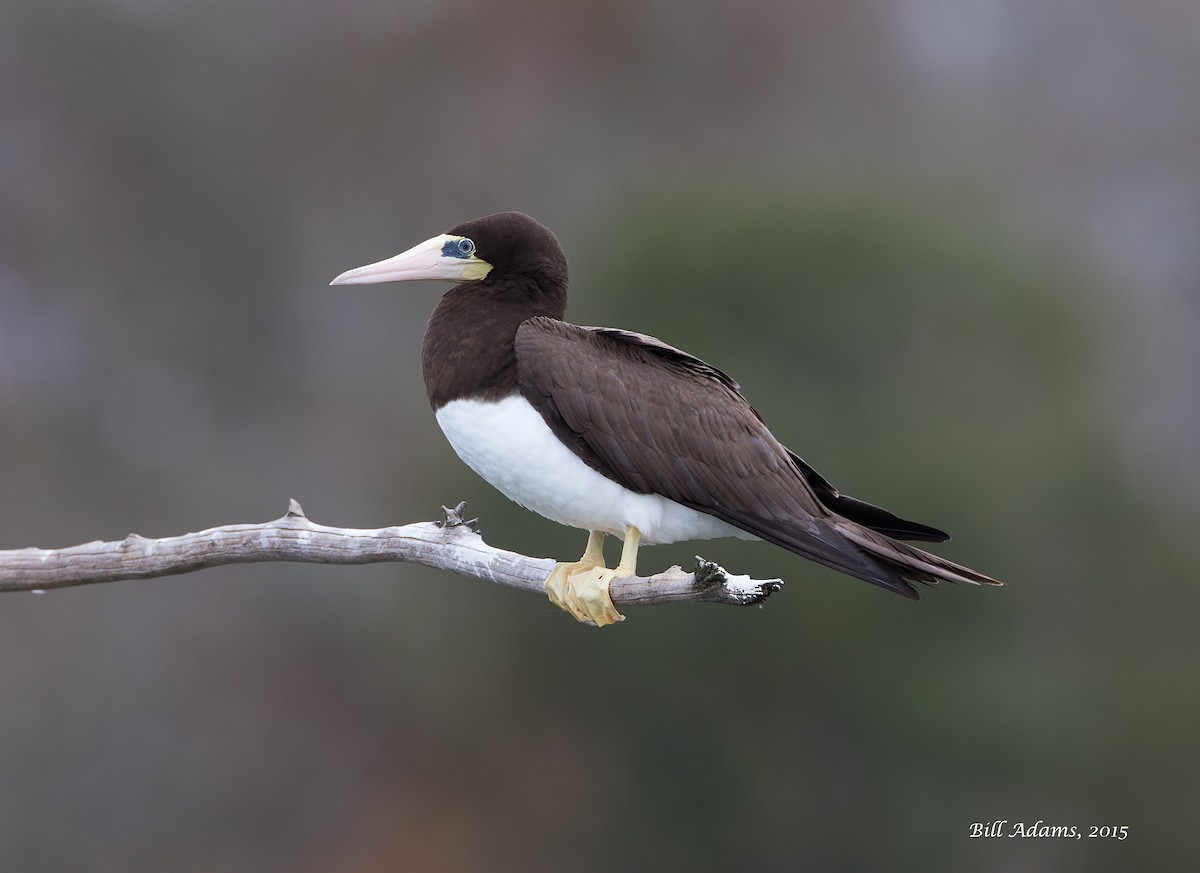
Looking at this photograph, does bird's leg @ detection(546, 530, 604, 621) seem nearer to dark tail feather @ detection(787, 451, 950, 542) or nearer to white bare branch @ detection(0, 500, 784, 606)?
white bare branch @ detection(0, 500, 784, 606)

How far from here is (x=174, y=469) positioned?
2227 centimetres

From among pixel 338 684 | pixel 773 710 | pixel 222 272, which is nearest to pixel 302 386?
pixel 222 272

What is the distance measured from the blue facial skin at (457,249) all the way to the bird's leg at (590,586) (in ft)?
3.87

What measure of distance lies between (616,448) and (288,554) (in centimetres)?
130

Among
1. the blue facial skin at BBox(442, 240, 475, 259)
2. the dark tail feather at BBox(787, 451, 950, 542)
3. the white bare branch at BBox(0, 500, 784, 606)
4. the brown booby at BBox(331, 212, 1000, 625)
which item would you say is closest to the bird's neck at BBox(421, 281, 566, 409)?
the brown booby at BBox(331, 212, 1000, 625)

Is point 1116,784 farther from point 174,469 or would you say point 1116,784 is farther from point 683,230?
point 174,469

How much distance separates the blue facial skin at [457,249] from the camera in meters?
5.56

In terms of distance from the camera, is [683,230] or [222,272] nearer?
[683,230]

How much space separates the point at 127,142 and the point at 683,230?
11.4 meters

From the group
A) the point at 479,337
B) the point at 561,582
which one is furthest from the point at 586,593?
the point at 479,337

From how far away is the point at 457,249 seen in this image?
5.57 m

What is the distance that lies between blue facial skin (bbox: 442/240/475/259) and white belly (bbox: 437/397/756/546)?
63cm

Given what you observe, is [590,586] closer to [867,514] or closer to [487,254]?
[867,514]

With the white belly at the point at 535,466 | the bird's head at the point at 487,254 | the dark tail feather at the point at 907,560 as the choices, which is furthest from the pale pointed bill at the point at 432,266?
the dark tail feather at the point at 907,560
